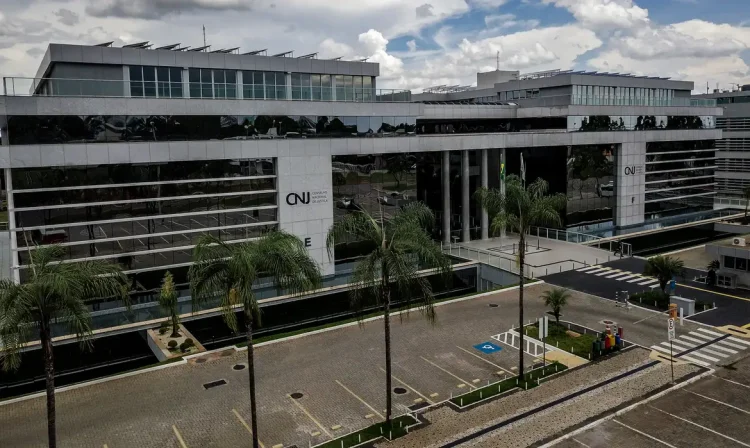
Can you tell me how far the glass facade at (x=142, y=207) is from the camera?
1247 inches

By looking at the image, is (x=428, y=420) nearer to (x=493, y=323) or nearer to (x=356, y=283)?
(x=356, y=283)

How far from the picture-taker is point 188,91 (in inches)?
1396

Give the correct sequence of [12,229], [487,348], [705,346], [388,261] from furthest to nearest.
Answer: [12,229], [487,348], [705,346], [388,261]

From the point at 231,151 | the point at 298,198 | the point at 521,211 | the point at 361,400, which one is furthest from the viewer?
the point at 298,198

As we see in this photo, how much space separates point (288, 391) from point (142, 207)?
636 inches

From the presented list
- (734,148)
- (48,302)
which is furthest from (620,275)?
(734,148)

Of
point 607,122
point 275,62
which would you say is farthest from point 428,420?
point 607,122

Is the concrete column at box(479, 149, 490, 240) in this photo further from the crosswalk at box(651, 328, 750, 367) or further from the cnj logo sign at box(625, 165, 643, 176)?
the crosswalk at box(651, 328, 750, 367)

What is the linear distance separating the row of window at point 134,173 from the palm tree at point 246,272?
17.5 metres

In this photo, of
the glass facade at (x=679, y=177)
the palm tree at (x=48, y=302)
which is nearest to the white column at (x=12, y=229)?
the palm tree at (x=48, y=302)

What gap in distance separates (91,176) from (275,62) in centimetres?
1537

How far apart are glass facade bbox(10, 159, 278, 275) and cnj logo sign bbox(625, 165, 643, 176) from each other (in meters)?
36.8

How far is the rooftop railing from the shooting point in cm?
3192

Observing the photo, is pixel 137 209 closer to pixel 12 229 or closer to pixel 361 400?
pixel 12 229
